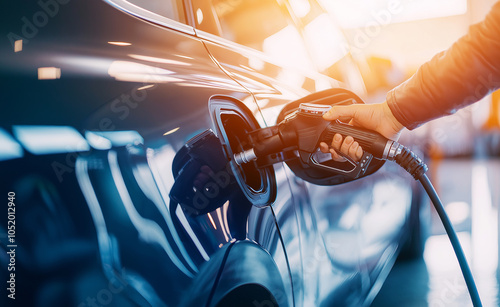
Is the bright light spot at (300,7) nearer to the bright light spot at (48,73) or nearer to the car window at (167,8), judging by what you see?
the car window at (167,8)

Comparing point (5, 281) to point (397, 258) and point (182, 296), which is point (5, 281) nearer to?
point (182, 296)

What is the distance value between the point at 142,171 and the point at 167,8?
565 millimetres

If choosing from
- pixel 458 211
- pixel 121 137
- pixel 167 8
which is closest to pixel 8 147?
pixel 121 137

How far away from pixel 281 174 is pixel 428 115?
457mm

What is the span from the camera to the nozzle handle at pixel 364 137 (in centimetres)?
117

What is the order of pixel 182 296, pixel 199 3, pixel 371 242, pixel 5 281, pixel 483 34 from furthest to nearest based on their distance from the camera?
pixel 371 242 → pixel 199 3 → pixel 483 34 → pixel 182 296 → pixel 5 281

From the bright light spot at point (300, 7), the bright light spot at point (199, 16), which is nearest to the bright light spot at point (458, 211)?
the bright light spot at point (300, 7)

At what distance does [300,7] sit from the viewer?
6.51 feet

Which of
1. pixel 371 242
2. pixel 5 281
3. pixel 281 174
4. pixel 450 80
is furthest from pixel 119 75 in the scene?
pixel 371 242

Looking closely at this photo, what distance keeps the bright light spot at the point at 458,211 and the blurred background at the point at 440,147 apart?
12 mm

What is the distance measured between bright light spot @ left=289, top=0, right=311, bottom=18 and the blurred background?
11.2 inches

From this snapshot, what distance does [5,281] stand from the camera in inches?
23.3

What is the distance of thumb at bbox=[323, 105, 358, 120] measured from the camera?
46.4 inches

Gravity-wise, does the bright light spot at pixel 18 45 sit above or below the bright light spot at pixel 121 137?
above
